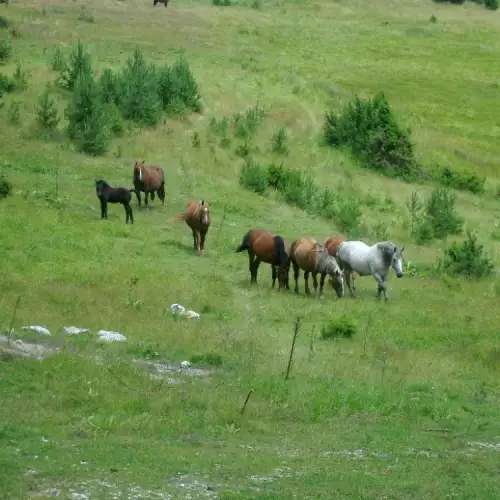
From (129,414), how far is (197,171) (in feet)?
77.8

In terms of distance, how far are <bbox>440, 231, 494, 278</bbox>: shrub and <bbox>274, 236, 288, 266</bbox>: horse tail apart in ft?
21.0

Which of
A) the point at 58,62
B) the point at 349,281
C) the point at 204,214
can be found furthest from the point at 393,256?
the point at 58,62

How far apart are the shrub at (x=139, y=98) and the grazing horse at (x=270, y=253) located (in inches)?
588

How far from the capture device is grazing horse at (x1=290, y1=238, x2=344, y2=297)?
25922mm

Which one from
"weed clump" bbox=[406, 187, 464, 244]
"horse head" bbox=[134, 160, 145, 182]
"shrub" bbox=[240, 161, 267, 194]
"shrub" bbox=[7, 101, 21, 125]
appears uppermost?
"shrub" bbox=[7, 101, 21, 125]

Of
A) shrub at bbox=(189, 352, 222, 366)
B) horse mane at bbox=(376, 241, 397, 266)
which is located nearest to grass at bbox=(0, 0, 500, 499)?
shrub at bbox=(189, 352, 222, 366)

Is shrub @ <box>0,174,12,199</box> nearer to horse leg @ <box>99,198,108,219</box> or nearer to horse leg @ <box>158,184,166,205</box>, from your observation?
horse leg @ <box>99,198,108,219</box>

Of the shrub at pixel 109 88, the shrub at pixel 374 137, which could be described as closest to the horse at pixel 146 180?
the shrub at pixel 109 88

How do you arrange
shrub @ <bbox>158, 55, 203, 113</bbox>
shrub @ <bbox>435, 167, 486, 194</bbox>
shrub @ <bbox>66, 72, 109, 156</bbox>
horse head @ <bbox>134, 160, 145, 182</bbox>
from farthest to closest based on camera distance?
shrub @ <bbox>435, 167, 486, 194</bbox> → shrub @ <bbox>158, 55, 203, 113</bbox> → shrub @ <bbox>66, 72, 109, 156</bbox> → horse head @ <bbox>134, 160, 145, 182</bbox>

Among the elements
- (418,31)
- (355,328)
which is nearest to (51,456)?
(355,328)

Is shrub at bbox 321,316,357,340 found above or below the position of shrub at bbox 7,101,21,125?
below

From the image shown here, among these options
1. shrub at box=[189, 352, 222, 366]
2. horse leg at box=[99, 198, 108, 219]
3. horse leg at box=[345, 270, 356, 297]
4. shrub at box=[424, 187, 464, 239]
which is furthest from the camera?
shrub at box=[424, 187, 464, 239]

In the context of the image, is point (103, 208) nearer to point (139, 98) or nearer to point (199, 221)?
point (199, 221)

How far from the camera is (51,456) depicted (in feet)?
39.7
